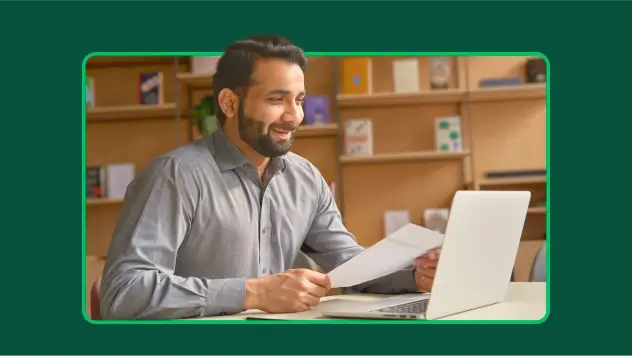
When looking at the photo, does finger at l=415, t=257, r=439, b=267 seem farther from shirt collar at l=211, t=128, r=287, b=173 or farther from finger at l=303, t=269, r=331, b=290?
shirt collar at l=211, t=128, r=287, b=173

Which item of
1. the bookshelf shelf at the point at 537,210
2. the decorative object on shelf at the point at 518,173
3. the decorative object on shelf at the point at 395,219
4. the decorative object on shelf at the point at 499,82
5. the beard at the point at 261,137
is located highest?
the decorative object on shelf at the point at 499,82

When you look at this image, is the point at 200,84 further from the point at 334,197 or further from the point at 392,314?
the point at 392,314

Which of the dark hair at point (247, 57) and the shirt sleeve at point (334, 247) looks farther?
the shirt sleeve at point (334, 247)

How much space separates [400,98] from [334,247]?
416 mm

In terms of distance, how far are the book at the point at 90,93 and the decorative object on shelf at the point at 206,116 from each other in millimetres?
237

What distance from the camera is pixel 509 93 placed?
177 cm

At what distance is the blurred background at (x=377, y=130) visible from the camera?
1.57 m

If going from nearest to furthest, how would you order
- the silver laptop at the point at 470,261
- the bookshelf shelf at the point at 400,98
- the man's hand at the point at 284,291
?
the silver laptop at the point at 470,261
the man's hand at the point at 284,291
the bookshelf shelf at the point at 400,98

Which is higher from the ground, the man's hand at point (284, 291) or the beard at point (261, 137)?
the beard at point (261, 137)

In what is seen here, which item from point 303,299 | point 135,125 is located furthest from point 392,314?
point 135,125

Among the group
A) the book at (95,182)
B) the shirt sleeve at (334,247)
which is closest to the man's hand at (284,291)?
the shirt sleeve at (334,247)

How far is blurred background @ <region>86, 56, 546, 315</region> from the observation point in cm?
157

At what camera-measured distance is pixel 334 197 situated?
5.86ft

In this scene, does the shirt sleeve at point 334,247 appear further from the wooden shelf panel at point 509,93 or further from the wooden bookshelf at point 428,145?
the wooden shelf panel at point 509,93
